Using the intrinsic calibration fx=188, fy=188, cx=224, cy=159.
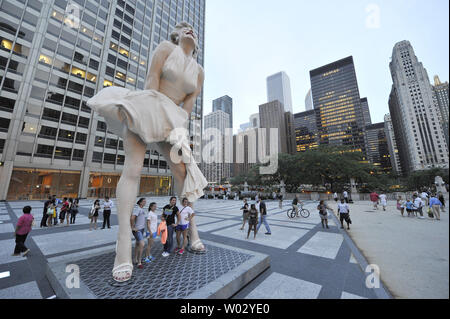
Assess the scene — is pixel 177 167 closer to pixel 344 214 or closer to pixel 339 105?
pixel 344 214

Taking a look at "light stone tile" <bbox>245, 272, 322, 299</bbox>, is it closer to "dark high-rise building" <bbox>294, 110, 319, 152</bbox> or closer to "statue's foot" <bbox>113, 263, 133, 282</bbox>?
"statue's foot" <bbox>113, 263, 133, 282</bbox>

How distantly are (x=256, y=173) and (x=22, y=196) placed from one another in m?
36.0

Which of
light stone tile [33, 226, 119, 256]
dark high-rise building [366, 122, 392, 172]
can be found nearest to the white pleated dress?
light stone tile [33, 226, 119, 256]

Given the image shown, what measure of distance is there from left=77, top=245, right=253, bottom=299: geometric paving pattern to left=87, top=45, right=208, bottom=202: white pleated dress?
4.58 feet

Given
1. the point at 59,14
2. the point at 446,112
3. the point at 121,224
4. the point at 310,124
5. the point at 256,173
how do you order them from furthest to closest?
the point at 310,124
the point at 256,173
the point at 59,14
the point at 121,224
the point at 446,112

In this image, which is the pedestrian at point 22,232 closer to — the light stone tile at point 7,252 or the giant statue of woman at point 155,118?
the light stone tile at point 7,252

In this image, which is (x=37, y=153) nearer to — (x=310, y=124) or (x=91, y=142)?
(x=91, y=142)

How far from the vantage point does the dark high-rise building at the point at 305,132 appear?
5192 inches

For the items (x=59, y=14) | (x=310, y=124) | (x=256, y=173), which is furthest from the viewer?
A: (x=310, y=124)

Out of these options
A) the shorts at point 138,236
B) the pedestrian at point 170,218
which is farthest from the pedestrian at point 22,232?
the pedestrian at point 170,218
